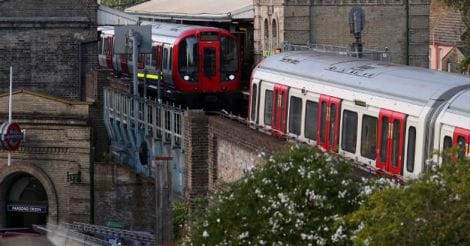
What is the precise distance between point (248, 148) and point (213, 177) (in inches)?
147

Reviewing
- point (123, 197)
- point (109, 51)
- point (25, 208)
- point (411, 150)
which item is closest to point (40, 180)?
point (25, 208)

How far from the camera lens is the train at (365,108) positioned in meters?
22.6

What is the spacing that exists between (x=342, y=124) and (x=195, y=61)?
1495 centimetres

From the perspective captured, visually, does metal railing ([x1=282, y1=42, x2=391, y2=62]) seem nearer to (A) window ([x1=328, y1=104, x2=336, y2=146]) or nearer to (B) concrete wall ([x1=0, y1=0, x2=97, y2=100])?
(B) concrete wall ([x1=0, y1=0, x2=97, y2=100])

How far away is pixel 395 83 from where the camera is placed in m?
25.0

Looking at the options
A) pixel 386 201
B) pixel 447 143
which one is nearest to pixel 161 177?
pixel 447 143

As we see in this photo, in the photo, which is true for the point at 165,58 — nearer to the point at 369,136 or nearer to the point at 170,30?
the point at 170,30

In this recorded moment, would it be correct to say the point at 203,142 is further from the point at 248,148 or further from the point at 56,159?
the point at 56,159

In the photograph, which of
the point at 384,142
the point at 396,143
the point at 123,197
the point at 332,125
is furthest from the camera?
the point at 123,197

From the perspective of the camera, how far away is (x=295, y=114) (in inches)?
1170

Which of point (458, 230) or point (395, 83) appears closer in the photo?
point (458, 230)

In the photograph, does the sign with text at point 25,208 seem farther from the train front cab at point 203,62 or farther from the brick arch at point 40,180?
the train front cab at point 203,62

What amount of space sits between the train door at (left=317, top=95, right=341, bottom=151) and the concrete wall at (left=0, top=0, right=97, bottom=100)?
19736 mm

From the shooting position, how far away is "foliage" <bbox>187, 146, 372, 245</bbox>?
18.3 m
